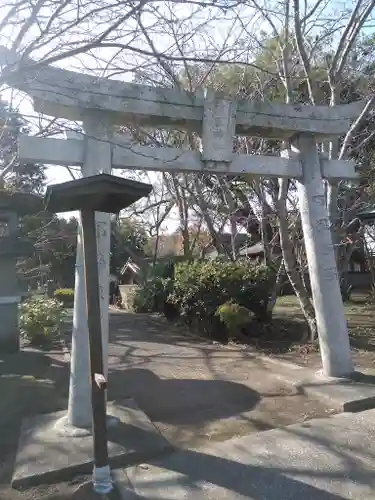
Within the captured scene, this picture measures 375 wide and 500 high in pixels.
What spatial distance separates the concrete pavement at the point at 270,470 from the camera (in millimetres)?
3369

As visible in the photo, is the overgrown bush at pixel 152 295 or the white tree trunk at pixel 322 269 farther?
the overgrown bush at pixel 152 295

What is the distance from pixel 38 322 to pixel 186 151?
6404 mm

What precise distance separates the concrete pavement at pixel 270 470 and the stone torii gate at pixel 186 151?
120 cm

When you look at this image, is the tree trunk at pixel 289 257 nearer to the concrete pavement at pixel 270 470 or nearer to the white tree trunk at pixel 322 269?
the white tree trunk at pixel 322 269

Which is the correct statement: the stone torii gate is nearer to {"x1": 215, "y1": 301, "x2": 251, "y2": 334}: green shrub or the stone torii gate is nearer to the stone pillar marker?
the stone pillar marker

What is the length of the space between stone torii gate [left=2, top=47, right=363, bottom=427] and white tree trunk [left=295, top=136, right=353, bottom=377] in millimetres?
13

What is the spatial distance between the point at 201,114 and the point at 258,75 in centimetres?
468

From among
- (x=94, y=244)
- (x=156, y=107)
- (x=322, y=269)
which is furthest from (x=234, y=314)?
(x=94, y=244)

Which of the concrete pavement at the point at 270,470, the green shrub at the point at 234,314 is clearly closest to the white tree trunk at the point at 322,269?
the concrete pavement at the point at 270,470

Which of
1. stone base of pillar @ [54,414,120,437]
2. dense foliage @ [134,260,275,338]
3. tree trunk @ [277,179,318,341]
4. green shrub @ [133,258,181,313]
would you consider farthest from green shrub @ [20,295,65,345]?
stone base of pillar @ [54,414,120,437]

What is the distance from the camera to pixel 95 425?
3.48 metres

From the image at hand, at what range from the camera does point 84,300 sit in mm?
4656

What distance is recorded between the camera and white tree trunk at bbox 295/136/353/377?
5.89 metres

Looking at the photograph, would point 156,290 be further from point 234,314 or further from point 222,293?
point 234,314
